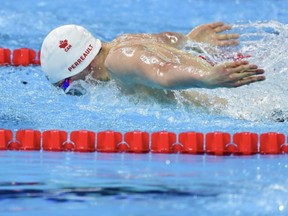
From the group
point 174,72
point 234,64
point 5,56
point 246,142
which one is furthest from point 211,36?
point 5,56

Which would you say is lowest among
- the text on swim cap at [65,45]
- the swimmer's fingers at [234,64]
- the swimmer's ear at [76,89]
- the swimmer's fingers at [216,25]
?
the swimmer's ear at [76,89]

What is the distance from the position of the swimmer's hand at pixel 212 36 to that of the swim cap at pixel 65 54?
1019mm

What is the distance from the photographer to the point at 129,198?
10.7ft

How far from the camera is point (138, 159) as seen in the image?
4.22 metres

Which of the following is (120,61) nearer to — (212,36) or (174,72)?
(174,72)

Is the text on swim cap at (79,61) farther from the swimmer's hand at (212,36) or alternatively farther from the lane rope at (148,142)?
the swimmer's hand at (212,36)

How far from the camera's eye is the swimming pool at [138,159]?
3.18 metres

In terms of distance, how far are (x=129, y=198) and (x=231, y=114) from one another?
170 cm

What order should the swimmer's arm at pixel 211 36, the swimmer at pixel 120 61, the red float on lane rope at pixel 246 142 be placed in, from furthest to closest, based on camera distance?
the swimmer's arm at pixel 211 36, the red float on lane rope at pixel 246 142, the swimmer at pixel 120 61

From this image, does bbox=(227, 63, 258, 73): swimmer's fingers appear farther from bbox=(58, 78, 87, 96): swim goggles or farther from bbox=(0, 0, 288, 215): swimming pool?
bbox=(58, 78, 87, 96): swim goggles

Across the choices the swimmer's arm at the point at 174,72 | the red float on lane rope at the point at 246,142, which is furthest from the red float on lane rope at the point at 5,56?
the red float on lane rope at the point at 246,142

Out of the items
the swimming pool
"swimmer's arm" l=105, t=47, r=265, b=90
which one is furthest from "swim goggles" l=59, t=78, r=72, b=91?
"swimmer's arm" l=105, t=47, r=265, b=90

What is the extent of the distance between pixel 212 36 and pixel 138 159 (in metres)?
1.57

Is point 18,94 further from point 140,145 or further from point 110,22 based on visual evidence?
point 110,22
